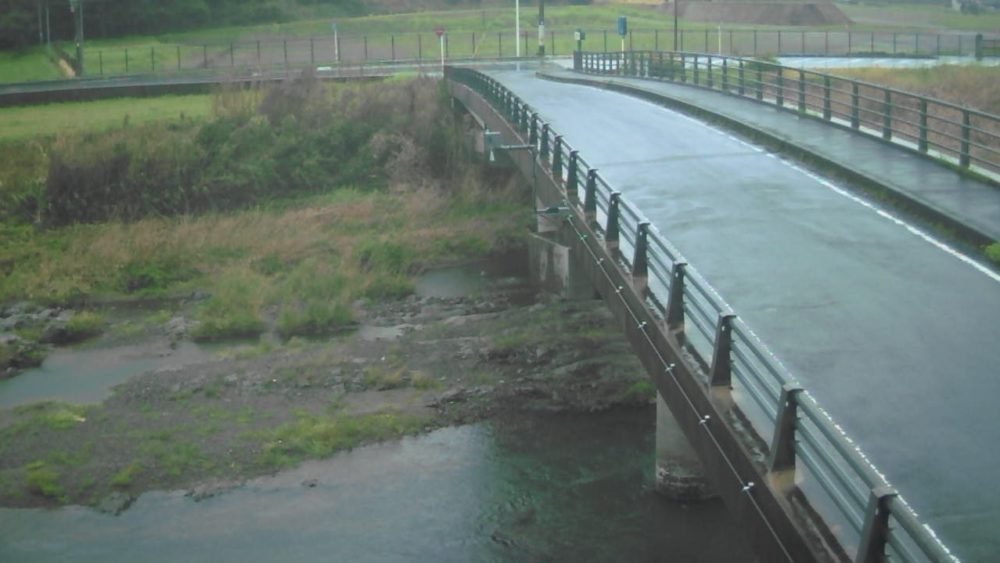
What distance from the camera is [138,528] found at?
19.5m

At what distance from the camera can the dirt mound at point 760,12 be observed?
8425 cm

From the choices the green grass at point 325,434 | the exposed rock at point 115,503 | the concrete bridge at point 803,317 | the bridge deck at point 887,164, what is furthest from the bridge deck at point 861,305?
the exposed rock at point 115,503

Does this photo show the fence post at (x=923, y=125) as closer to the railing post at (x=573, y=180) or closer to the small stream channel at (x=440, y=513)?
the railing post at (x=573, y=180)

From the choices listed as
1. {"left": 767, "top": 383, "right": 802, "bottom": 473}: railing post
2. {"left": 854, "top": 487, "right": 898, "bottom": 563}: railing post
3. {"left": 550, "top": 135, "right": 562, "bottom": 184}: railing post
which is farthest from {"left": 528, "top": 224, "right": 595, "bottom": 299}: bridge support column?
{"left": 854, "top": 487, "right": 898, "bottom": 563}: railing post

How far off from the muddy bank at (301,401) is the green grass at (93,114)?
80.2 feet

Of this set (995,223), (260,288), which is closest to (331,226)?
(260,288)

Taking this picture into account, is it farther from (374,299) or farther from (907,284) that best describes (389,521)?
(374,299)

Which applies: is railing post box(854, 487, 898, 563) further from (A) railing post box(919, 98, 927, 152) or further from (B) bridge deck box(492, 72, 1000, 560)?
(A) railing post box(919, 98, 927, 152)

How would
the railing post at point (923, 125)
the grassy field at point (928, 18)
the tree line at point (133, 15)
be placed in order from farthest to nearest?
the tree line at point (133, 15) < the grassy field at point (928, 18) < the railing post at point (923, 125)

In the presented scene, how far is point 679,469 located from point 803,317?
481cm

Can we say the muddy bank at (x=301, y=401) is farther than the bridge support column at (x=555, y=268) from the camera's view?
No

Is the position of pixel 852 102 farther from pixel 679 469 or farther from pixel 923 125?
pixel 679 469

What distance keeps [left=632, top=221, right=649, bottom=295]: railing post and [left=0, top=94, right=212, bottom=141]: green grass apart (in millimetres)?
38394

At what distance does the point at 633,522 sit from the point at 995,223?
21.9 feet
